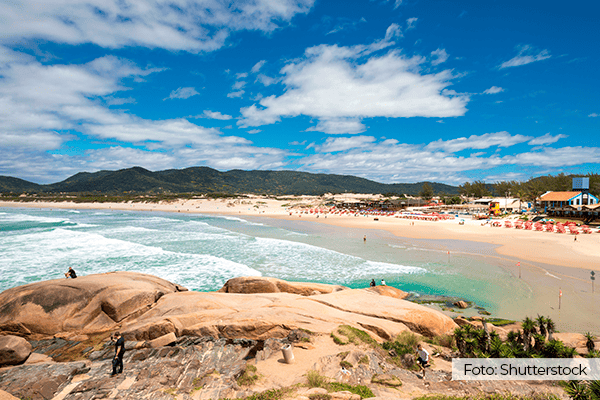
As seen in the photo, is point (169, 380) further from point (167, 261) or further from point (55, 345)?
point (167, 261)

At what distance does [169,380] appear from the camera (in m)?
8.05

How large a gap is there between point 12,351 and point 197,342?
20.7 feet

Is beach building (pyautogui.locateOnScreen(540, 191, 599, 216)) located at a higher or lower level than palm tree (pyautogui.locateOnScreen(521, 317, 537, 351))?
higher

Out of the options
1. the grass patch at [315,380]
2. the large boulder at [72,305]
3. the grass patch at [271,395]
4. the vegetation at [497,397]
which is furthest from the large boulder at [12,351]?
the vegetation at [497,397]

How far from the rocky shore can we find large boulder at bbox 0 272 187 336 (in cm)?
4

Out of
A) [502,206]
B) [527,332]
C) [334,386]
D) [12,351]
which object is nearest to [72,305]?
[12,351]

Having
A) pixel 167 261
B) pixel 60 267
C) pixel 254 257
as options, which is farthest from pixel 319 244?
pixel 60 267

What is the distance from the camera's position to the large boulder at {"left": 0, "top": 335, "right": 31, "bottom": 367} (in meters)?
9.32

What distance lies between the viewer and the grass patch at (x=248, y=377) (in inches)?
316

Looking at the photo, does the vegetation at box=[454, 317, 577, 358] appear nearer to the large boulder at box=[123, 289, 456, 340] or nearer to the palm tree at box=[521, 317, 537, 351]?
the palm tree at box=[521, 317, 537, 351]

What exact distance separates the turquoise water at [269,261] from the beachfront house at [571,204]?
116 ft

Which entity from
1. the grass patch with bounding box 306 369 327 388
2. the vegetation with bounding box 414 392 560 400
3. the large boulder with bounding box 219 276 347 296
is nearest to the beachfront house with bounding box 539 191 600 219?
the large boulder with bounding box 219 276 347 296

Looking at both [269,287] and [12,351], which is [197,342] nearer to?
[12,351]

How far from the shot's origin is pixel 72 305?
1252cm
